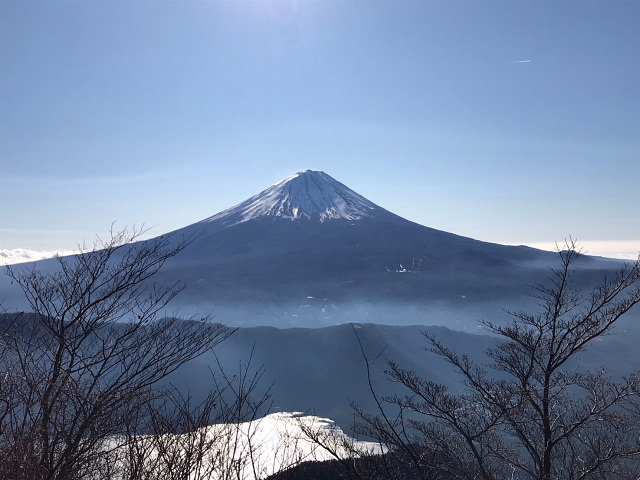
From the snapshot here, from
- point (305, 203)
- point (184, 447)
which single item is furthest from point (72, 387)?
point (305, 203)

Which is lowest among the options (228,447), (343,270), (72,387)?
(228,447)

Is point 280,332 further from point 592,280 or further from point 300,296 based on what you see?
point 592,280

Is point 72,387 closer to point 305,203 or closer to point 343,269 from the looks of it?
point 343,269

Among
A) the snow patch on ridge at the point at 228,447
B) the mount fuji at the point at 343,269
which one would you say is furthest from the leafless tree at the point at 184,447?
the mount fuji at the point at 343,269

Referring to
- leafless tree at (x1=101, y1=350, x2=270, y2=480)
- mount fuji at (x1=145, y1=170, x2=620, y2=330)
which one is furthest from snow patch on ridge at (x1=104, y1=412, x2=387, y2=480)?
mount fuji at (x1=145, y1=170, x2=620, y2=330)

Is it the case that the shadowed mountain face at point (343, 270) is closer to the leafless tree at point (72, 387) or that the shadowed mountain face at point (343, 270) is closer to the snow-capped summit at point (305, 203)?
the snow-capped summit at point (305, 203)

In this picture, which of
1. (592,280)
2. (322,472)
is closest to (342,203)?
(592,280)

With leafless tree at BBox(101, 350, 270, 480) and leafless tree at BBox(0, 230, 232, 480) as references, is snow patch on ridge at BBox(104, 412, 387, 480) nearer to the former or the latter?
leafless tree at BBox(101, 350, 270, 480)

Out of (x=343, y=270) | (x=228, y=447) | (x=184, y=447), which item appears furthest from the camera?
(x=343, y=270)
